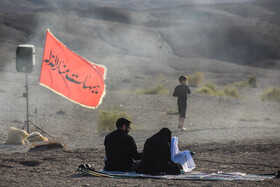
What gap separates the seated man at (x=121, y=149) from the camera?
31.1ft

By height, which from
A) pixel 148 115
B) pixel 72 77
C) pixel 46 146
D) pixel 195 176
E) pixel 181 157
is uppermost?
pixel 72 77

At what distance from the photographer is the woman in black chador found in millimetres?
9180

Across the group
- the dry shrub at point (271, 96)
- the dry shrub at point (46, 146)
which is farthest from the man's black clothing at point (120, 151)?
the dry shrub at point (271, 96)

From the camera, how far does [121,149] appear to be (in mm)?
9516

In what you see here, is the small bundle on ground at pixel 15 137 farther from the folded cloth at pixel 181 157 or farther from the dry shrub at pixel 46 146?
the folded cloth at pixel 181 157

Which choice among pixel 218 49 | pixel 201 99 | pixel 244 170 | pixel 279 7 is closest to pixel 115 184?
pixel 244 170

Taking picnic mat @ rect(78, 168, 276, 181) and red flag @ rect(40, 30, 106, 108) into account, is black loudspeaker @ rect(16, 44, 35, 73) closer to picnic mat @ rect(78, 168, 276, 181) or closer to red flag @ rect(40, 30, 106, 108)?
red flag @ rect(40, 30, 106, 108)

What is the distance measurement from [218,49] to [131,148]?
62110mm

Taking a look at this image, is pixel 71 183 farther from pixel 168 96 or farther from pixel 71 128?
pixel 168 96

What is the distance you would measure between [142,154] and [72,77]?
Answer: 498 centimetres

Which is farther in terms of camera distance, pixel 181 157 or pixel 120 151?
pixel 181 157

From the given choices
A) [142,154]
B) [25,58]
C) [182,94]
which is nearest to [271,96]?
[182,94]

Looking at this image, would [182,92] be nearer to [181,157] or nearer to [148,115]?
[148,115]

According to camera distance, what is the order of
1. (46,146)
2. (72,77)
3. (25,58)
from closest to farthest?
(46,146) < (72,77) < (25,58)
